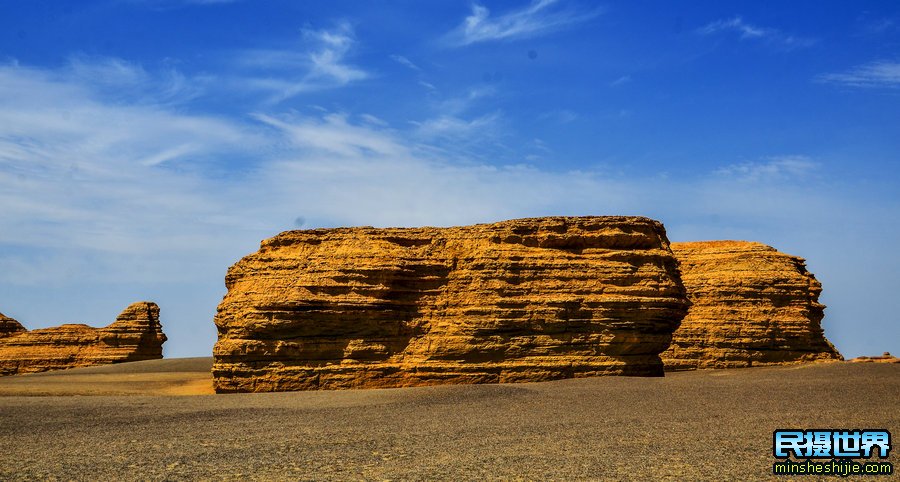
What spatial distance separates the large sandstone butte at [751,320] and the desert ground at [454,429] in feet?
35.1

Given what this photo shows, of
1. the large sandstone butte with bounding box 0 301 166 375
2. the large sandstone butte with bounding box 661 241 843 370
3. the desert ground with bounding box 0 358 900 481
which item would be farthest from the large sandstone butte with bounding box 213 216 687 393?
the large sandstone butte with bounding box 0 301 166 375

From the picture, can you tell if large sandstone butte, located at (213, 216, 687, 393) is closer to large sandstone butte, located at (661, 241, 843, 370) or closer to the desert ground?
the desert ground

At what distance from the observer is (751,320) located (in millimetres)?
38438

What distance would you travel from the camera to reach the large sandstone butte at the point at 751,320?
38062 millimetres

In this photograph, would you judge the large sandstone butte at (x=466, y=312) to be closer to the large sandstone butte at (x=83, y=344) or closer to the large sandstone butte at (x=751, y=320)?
the large sandstone butte at (x=751, y=320)

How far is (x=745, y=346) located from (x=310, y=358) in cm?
2096

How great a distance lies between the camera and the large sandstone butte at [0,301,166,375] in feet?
184

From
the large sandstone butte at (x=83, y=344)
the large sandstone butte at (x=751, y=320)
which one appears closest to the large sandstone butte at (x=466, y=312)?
the large sandstone butte at (x=751, y=320)

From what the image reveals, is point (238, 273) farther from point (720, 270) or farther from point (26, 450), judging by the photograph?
point (720, 270)

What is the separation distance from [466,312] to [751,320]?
57.8 ft

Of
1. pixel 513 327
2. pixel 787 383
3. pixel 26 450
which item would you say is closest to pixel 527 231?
pixel 513 327

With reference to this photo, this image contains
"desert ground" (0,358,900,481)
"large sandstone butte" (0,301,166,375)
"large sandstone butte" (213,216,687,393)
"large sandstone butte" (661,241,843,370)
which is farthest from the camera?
"large sandstone butte" (0,301,166,375)

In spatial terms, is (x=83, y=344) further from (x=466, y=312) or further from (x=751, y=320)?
(x=751, y=320)

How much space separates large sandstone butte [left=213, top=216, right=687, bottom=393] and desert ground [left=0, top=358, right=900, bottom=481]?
160 cm
